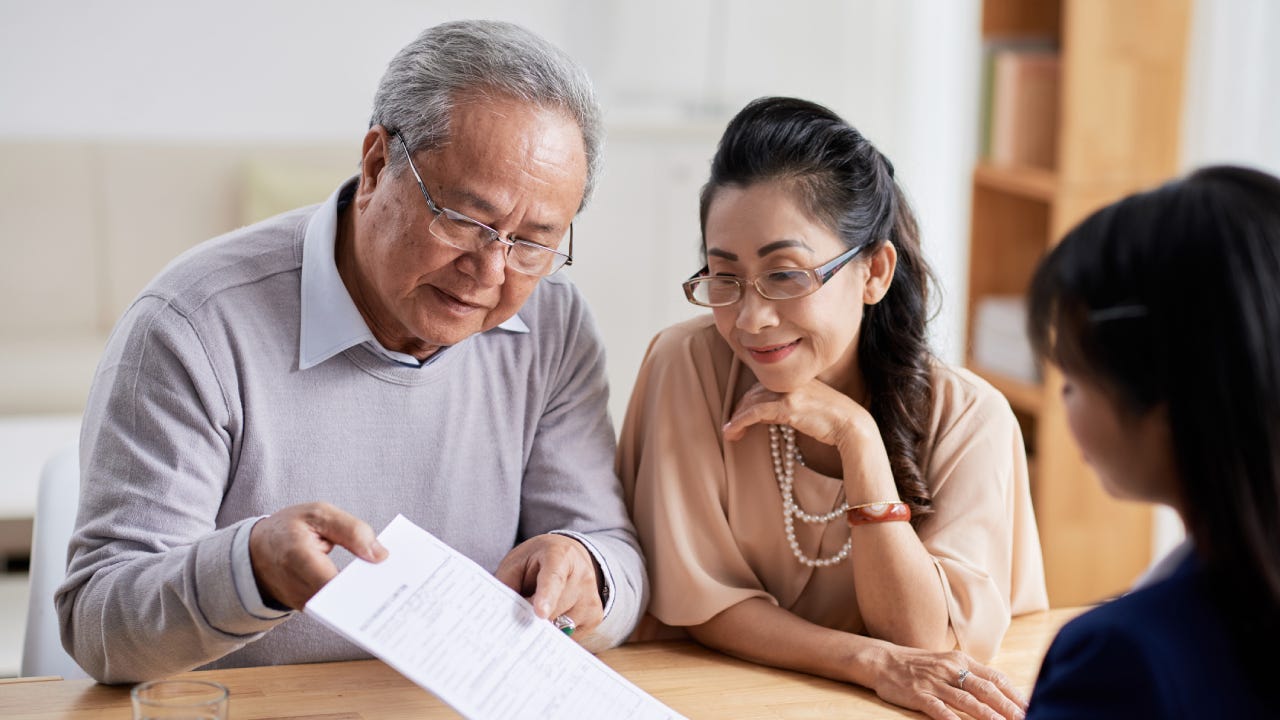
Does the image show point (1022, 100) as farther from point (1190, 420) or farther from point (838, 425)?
point (1190, 420)

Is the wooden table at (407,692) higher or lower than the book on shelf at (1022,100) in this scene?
lower

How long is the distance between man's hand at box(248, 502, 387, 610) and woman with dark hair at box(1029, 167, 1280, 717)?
0.67 m

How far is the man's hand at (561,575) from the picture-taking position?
1533 millimetres

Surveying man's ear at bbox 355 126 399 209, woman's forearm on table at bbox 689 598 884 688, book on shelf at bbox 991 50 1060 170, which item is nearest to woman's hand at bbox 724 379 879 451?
woman's forearm on table at bbox 689 598 884 688

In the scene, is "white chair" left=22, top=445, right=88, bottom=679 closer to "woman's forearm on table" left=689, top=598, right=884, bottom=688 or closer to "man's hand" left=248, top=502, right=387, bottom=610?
"man's hand" left=248, top=502, right=387, bottom=610

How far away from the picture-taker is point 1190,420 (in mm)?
941

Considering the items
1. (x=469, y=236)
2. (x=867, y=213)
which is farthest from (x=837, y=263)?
(x=469, y=236)

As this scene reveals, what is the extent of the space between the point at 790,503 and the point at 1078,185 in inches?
80.2

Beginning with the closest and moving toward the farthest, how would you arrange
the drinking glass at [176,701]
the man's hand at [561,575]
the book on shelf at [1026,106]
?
the drinking glass at [176,701], the man's hand at [561,575], the book on shelf at [1026,106]

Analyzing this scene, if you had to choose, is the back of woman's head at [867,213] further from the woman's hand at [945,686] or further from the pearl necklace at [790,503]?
the woman's hand at [945,686]

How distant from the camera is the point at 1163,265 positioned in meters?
0.95

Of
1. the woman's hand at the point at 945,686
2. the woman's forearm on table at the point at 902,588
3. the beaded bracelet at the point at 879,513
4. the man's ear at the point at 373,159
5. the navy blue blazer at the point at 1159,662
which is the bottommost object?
the woman's hand at the point at 945,686

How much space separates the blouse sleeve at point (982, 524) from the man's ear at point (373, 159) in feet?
2.65

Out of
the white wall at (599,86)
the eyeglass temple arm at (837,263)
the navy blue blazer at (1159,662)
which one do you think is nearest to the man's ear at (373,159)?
the eyeglass temple arm at (837,263)
